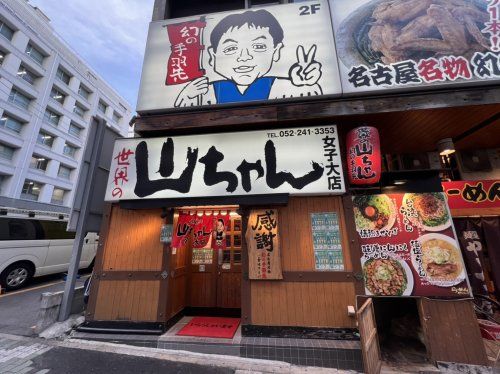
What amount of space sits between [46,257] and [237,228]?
10066 millimetres

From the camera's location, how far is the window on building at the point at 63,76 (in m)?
28.8

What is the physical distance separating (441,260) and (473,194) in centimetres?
362

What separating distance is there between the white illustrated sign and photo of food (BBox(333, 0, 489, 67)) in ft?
2.32

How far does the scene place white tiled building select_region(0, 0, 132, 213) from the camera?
2284 centimetres

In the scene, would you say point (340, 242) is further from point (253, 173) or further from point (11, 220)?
point (11, 220)

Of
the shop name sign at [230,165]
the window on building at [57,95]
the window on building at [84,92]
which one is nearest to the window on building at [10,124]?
the window on building at [57,95]

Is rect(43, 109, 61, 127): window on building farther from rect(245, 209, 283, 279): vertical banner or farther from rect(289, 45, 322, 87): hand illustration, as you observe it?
rect(245, 209, 283, 279): vertical banner

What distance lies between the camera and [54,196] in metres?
27.8

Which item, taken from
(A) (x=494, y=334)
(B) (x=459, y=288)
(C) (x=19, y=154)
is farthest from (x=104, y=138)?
(C) (x=19, y=154)

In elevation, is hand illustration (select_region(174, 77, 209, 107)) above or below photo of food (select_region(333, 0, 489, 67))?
below

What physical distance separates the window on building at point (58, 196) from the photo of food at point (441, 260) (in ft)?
116

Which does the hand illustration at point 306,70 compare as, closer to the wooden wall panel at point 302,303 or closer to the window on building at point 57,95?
the wooden wall panel at point 302,303

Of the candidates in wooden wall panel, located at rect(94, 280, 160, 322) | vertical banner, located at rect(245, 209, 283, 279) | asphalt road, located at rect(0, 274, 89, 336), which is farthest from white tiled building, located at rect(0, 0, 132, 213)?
vertical banner, located at rect(245, 209, 283, 279)

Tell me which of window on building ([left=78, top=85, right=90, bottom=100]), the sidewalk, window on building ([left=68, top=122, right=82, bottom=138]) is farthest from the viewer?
window on building ([left=78, top=85, right=90, bottom=100])
